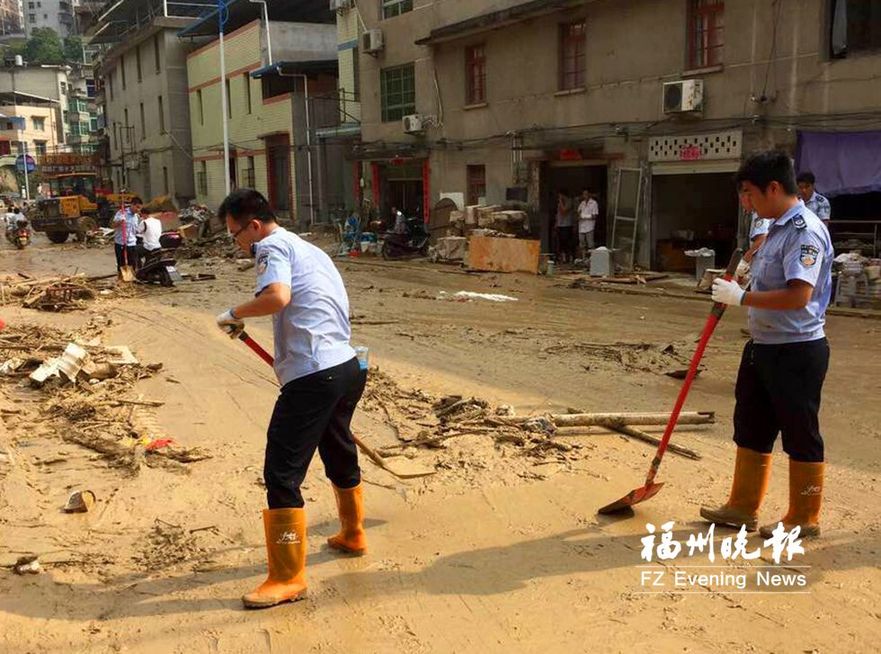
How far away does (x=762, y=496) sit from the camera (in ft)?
13.7

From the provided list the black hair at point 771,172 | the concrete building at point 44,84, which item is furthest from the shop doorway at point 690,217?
the concrete building at point 44,84

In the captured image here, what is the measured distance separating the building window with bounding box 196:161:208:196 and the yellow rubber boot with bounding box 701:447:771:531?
37683 mm

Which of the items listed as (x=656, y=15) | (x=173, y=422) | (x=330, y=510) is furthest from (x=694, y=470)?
(x=656, y=15)

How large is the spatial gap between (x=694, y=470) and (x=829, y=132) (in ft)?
34.8

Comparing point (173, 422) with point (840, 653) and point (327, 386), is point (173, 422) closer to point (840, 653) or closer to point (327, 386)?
point (327, 386)

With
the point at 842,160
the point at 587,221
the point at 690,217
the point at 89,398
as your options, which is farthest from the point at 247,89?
the point at 89,398

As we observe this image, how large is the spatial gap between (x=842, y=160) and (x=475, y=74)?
10.7 meters

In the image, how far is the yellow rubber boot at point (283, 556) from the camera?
357cm

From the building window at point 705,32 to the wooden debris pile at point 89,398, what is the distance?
12133mm

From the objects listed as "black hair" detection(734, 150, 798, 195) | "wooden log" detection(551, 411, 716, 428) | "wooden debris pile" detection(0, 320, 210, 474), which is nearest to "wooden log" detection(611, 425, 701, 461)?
"wooden log" detection(551, 411, 716, 428)

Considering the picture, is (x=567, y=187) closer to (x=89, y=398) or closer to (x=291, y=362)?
(x=89, y=398)

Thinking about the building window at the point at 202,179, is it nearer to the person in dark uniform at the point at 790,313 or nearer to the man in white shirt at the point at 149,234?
the man in white shirt at the point at 149,234

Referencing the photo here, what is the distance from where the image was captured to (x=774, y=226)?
384cm

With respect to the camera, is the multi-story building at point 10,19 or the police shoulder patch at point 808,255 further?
the multi-story building at point 10,19
